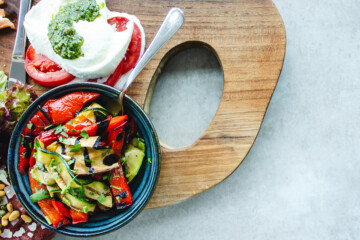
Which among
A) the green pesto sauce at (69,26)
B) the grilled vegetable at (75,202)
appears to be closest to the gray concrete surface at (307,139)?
the grilled vegetable at (75,202)

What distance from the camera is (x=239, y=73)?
6.96 ft

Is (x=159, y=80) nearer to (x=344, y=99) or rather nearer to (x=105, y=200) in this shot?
(x=105, y=200)

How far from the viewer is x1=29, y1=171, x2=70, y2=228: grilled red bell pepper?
1.77 m

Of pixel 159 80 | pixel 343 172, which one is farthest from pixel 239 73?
pixel 343 172

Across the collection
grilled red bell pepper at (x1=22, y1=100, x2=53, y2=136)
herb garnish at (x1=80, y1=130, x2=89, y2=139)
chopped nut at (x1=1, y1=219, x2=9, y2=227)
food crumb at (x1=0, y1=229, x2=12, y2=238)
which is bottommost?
food crumb at (x1=0, y1=229, x2=12, y2=238)

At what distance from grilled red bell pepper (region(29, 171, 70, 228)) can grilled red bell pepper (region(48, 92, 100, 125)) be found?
12.8 inches

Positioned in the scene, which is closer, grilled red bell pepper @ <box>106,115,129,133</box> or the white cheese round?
grilled red bell pepper @ <box>106,115,129,133</box>

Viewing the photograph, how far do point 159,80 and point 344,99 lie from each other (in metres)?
1.22

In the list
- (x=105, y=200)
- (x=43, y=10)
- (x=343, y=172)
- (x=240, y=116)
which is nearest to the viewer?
(x=105, y=200)

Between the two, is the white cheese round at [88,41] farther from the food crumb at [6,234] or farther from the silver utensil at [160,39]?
the food crumb at [6,234]

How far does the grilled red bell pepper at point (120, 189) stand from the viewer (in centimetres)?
175

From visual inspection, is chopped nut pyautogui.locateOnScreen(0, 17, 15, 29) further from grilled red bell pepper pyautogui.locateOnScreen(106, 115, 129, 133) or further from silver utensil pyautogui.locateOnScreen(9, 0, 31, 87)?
grilled red bell pepper pyautogui.locateOnScreen(106, 115, 129, 133)

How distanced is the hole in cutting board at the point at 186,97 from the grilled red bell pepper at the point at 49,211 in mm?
857

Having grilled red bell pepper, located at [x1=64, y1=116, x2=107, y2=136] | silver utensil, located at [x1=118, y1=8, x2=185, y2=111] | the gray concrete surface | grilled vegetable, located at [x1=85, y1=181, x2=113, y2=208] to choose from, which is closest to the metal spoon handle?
silver utensil, located at [x1=118, y1=8, x2=185, y2=111]
